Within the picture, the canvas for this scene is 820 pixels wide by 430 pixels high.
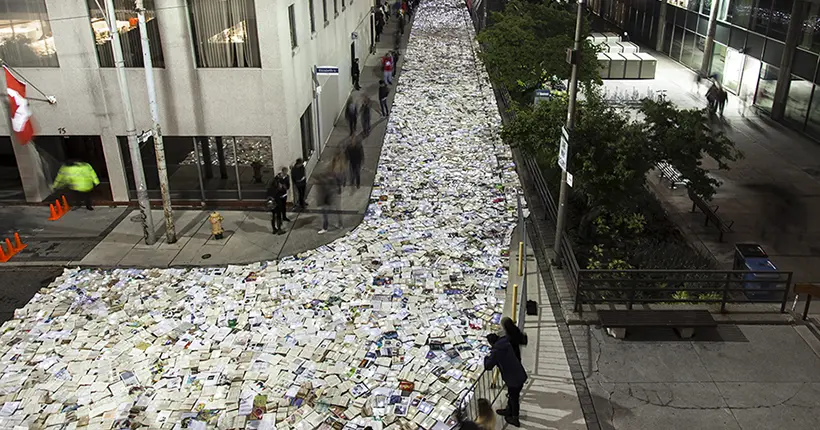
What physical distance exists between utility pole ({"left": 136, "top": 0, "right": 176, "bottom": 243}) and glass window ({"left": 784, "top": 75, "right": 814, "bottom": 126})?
21.7 metres

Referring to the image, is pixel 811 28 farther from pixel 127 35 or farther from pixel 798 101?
pixel 127 35

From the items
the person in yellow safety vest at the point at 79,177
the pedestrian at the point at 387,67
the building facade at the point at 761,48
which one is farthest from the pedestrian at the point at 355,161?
the building facade at the point at 761,48

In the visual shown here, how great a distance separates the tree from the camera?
22844mm

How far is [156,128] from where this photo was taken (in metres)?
13.9

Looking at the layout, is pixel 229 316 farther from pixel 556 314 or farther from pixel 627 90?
pixel 627 90

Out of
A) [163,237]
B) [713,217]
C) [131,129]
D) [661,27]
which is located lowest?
[163,237]

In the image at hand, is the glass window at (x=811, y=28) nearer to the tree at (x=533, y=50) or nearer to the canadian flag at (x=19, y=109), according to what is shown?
the tree at (x=533, y=50)

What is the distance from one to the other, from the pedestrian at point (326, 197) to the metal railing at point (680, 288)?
6406mm

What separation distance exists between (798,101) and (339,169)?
17261 millimetres

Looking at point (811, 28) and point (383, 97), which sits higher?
point (811, 28)

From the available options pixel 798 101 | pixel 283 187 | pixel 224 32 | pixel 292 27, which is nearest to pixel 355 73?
pixel 292 27

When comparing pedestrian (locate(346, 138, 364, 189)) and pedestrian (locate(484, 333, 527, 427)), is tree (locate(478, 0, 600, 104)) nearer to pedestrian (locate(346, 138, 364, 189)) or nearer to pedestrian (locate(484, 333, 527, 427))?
pedestrian (locate(346, 138, 364, 189))

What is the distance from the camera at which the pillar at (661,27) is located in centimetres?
3891

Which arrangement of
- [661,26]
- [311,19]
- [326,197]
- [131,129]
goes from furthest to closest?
[661,26]
[311,19]
[326,197]
[131,129]
